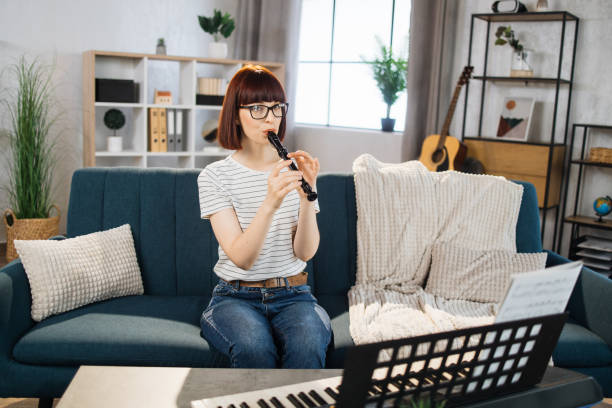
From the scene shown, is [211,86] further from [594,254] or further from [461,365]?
[461,365]

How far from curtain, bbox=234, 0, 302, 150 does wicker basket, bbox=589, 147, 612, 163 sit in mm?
2396

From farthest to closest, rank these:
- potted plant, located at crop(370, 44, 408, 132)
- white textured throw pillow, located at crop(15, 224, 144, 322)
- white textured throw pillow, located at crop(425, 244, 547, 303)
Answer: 1. potted plant, located at crop(370, 44, 408, 132)
2. white textured throw pillow, located at crop(425, 244, 547, 303)
3. white textured throw pillow, located at crop(15, 224, 144, 322)

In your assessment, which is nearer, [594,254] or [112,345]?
[112,345]

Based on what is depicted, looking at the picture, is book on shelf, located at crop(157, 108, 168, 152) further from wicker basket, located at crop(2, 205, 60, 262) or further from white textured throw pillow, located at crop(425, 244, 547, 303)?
white textured throw pillow, located at crop(425, 244, 547, 303)

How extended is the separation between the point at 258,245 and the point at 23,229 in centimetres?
283

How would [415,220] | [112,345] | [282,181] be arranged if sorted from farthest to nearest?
[415,220] < [112,345] < [282,181]

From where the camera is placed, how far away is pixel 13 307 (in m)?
1.76

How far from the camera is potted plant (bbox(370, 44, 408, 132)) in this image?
14.1ft

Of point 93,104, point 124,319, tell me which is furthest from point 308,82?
point 124,319

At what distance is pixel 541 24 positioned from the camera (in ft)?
12.4

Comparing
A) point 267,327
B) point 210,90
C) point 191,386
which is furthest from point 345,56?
point 191,386

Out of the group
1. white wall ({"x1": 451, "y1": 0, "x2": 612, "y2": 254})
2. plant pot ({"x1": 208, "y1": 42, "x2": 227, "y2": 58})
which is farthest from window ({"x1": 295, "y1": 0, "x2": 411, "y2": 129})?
plant pot ({"x1": 208, "y1": 42, "x2": 227, "y2": 58})

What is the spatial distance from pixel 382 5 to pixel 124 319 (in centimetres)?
365

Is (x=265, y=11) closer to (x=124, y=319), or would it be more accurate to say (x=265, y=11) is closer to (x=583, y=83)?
(x=583, y=83)
